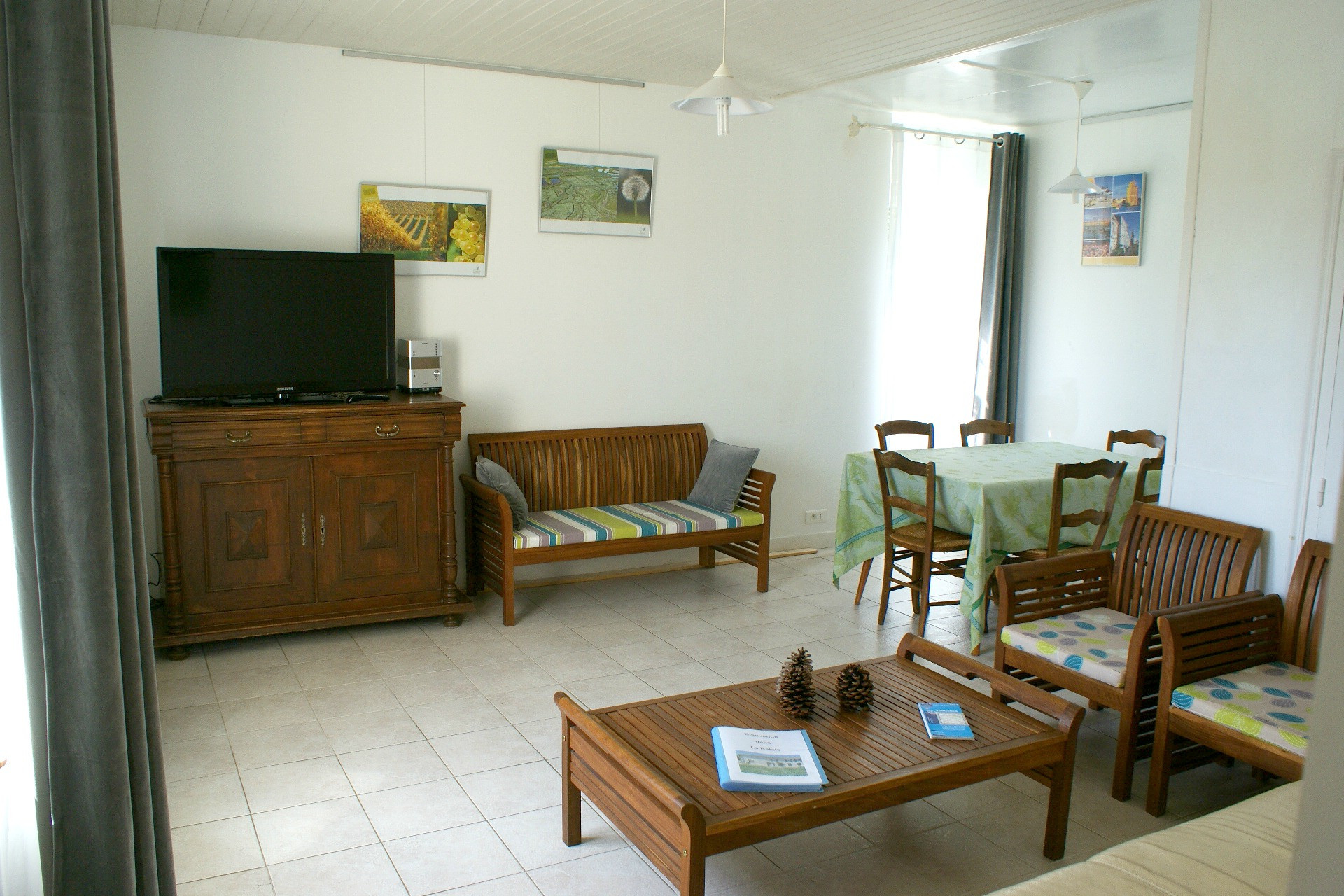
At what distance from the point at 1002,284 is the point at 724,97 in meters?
4.02

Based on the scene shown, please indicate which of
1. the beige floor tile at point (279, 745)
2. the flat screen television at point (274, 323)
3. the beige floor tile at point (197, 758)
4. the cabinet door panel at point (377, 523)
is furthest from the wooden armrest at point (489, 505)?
the beige floor tile at point (197, 758)

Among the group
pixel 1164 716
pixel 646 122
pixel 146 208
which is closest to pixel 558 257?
pixel 646 122

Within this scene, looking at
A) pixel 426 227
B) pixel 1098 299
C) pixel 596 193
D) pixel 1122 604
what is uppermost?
pixel 596 193

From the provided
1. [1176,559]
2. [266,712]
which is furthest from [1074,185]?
[266,712]

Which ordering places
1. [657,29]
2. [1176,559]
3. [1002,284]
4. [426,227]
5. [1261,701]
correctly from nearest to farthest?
1. [1261,701]
2. [1176,559]
3. [657,29]
4. [426,227]
5. [1002,284]

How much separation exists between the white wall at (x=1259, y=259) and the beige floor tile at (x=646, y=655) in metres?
2.21

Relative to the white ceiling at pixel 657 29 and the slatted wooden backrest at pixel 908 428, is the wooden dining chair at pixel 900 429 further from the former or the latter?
the white ceiling at pixel 657 29

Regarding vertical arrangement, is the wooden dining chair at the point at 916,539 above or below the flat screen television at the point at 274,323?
below

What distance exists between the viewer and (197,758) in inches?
136

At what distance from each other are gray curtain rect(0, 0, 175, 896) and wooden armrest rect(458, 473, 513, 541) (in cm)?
288

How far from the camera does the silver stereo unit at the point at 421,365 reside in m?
4.95

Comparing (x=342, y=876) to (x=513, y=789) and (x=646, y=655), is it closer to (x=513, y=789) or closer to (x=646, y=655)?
(x=513, y=789)

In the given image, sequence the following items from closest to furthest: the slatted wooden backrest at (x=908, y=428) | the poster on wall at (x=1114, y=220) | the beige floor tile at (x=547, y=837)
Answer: the beige floor tile at (x=547, y=837), the slatted wooden backrest at (x=908, y=428), the poster on wall at (x=1114, y=220)

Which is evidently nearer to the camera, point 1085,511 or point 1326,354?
point 1326,354
